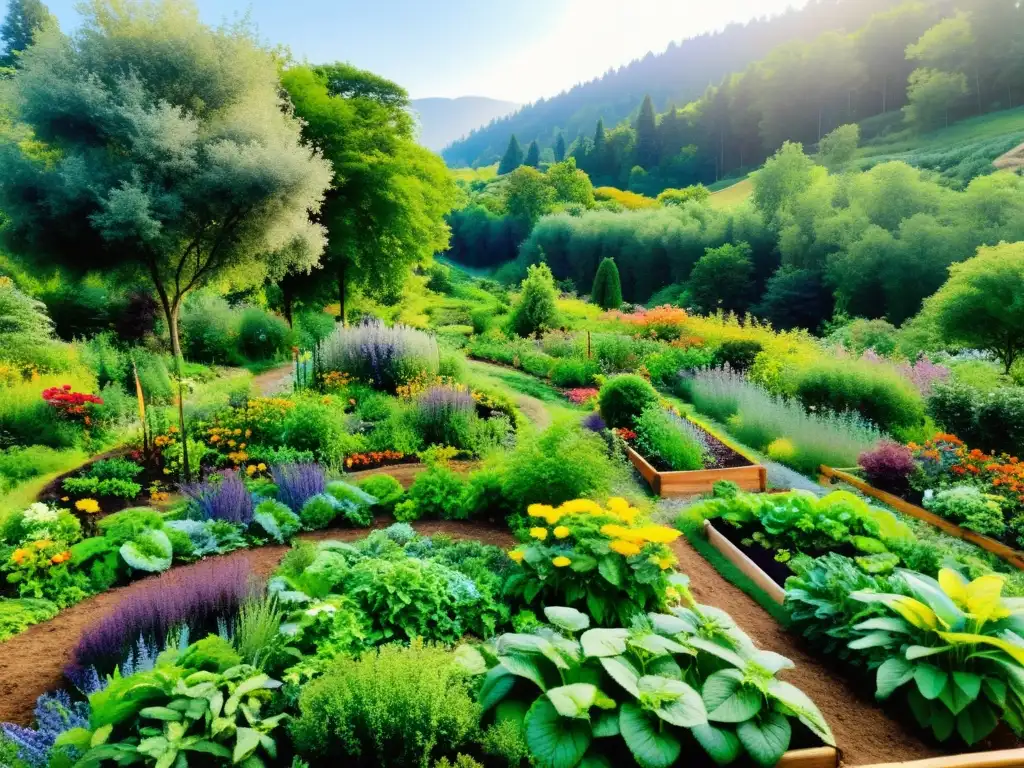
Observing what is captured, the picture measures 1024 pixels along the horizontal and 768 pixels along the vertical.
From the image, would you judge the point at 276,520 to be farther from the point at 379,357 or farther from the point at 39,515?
the point at 379,357

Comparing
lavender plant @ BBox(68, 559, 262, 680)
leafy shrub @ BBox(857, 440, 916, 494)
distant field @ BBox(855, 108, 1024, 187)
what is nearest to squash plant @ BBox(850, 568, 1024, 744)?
lavender plant @ BBox(68, 559, 262, 680)

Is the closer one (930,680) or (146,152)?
(930,680)

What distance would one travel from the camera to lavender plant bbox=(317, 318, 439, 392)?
33.3 feet

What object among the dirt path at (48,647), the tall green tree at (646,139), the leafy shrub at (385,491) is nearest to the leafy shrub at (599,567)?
the dirt path at (48,647)

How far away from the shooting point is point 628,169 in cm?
6694

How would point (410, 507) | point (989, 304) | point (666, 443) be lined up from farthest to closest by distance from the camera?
point (989, 304), point (666, 443), point (410, 507)

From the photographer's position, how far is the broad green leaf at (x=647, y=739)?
229cm

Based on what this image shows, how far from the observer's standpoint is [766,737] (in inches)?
96.0

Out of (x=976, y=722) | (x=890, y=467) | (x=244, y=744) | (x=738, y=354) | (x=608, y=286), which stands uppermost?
(x=244, y=744)

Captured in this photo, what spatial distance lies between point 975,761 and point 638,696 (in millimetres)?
1500

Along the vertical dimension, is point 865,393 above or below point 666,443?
below

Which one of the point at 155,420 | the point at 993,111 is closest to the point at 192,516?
the point at 155,420

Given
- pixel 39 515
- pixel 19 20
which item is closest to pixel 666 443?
pixel 39 515

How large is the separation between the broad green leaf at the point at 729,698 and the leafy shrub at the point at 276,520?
3.37 m
